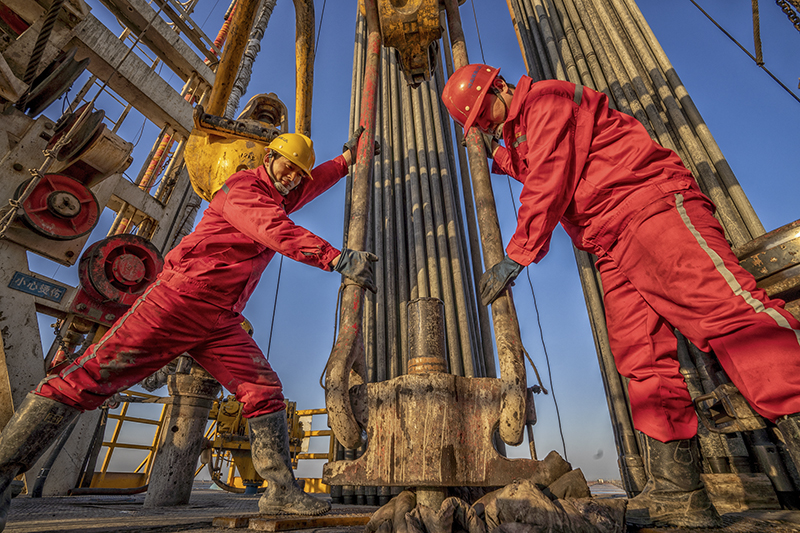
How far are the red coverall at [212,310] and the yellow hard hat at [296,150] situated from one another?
8.3 inches

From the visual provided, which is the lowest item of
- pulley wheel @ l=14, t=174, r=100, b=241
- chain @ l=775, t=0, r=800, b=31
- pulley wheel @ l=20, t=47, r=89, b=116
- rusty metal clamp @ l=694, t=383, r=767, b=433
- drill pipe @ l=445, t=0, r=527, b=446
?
rusty metal clamp @ l=694, t=383, r=767, b=433

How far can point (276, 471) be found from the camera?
196 centimetres

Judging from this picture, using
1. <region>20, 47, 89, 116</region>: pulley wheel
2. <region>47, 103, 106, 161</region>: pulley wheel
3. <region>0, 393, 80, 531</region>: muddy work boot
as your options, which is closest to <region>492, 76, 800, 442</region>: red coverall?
<region>0, 393, 80, 531</region>: muddy work boot

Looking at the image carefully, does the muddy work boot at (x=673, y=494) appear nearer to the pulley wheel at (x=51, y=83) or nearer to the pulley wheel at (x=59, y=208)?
the pulley wheel at (x=59, y=208)

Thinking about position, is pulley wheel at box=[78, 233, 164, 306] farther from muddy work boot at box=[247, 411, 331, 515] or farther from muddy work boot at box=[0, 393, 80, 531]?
muddy work boot at box=[247, 411, 331, 515]

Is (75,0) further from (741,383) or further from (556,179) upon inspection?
(741,383)

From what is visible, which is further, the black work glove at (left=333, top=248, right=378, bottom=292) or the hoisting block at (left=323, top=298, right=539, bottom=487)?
the black work glove at (left=333, top=248, right=378, bottom=292)

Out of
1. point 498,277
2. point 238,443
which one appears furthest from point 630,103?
point 238,443

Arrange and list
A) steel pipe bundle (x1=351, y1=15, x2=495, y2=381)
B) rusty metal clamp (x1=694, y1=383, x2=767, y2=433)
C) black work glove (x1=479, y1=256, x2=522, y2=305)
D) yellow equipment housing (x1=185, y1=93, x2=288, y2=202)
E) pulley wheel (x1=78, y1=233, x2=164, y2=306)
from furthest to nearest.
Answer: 1. pulley wheel (x1=78, y1=233, x2=164, y2=306)
2. steel pipe bundle (x1=351, y1=15, x2=495, y2=381)
3. yellow equipment housing (x1=185, y1=93, x2=288, y2=202)
4. black work glove (x1=479, y1=256, x2=522, y2=305)
5. rusty metal clamp (x1=694, y1=383, x2=767, y2=433)

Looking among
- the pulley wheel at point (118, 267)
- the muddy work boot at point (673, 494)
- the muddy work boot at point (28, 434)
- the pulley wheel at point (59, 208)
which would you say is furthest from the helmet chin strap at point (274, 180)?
the pulley wheel at point (59, 208)

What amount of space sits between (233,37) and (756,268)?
446cm

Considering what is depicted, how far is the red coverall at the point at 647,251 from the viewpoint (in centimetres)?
114

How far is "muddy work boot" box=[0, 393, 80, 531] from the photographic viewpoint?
60.9 inches

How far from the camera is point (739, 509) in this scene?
1793mm
